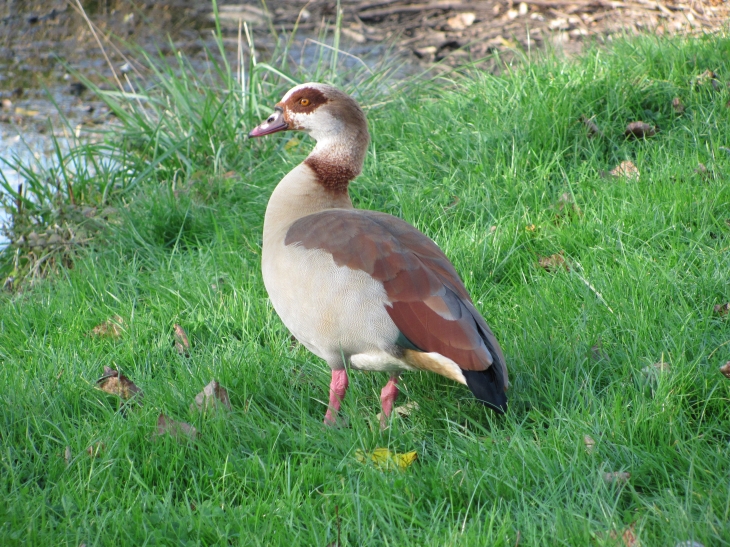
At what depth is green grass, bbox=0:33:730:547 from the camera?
238 cm

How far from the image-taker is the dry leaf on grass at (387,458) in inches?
100

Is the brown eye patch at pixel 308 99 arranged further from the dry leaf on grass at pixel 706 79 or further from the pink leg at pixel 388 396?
the dry leaf on grass at pixel 706 79

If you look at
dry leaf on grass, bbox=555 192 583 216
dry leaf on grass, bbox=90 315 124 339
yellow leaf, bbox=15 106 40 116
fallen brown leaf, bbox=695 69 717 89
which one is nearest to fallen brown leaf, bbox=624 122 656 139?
fallen brown leaf, bbox=695 69 717 89

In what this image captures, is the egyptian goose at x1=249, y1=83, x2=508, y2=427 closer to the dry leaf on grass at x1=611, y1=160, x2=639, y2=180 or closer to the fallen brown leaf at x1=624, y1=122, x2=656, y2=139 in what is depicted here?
the dry leaf on grass at x1=611, y1=160, x2=639, y2=180

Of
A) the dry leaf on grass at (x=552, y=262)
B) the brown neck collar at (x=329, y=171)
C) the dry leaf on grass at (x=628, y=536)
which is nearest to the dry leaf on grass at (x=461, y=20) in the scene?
the dry leaf on grass at (x=552, y=262)

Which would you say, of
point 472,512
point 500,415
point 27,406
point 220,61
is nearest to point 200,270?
point 27,406

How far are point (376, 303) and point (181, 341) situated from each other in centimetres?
118

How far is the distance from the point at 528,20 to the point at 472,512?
20.1 ft

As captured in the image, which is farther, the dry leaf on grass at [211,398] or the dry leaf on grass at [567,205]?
the dry leaf on grass at [567,205]

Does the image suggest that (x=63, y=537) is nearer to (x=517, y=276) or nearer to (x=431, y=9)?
(x=517, y=276)

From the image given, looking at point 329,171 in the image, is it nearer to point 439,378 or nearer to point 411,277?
point 411,277

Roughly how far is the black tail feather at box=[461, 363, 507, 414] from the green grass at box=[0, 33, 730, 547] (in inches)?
4.7

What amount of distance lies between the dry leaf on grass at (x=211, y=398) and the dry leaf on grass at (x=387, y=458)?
580mm

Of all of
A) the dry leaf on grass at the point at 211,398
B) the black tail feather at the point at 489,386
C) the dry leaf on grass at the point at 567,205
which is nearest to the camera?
the black tail feather at the point at 489,386
